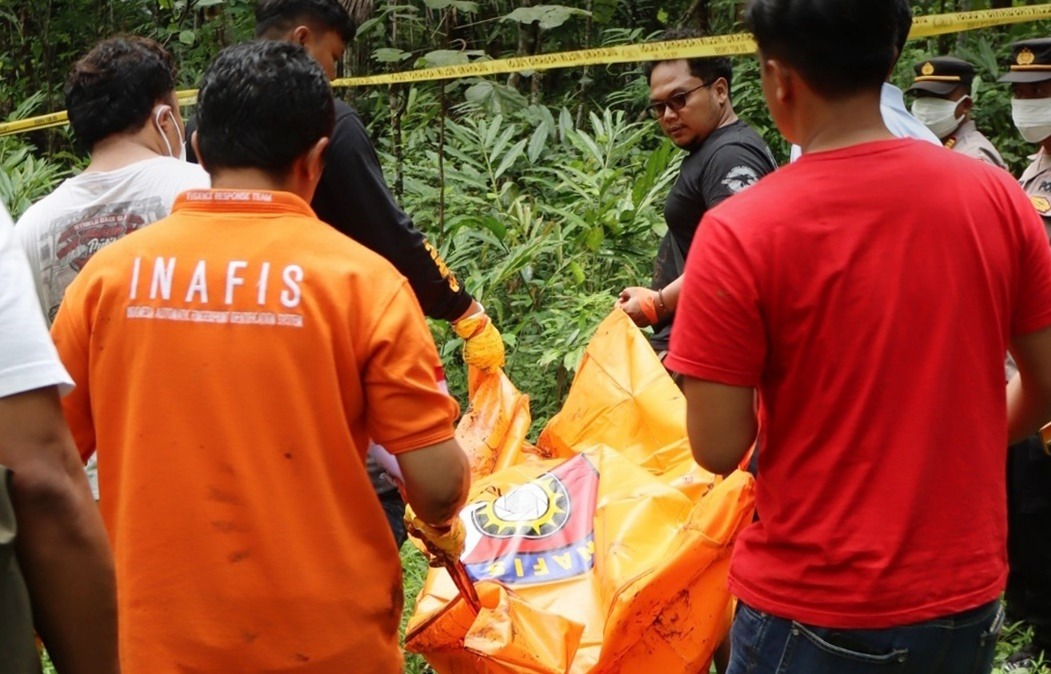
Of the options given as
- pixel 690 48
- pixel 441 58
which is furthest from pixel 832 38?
pixel 441 58

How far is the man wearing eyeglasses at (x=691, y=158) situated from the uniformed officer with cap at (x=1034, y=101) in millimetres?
907

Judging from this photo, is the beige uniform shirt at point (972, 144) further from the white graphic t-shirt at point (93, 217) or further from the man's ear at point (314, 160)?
the man's ear at point (314, 160)

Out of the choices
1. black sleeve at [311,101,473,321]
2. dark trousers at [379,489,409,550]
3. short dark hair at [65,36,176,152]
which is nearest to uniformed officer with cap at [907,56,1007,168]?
black sleeve at [311,101,473,321]

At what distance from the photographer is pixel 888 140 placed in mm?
1900

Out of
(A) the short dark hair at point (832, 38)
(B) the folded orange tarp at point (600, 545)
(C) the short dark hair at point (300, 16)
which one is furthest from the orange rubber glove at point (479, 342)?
(A) the short dark hair at point (832, 38)

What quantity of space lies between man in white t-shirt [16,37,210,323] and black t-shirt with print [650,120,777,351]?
1.55 metres

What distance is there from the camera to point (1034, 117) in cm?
419

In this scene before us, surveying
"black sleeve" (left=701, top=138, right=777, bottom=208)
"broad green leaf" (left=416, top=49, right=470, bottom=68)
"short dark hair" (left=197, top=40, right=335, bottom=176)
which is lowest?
"broad green leaf" (left=416, top=49, right=470, bottom=68)

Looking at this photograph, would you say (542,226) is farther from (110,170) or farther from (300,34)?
(110,170)

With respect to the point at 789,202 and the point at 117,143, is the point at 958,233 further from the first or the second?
the point at 117,143

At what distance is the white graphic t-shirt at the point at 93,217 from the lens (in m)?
2.95

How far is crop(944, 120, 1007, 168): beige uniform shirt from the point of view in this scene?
176 inches

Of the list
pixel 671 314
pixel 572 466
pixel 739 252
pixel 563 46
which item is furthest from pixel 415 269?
pixel 563 46

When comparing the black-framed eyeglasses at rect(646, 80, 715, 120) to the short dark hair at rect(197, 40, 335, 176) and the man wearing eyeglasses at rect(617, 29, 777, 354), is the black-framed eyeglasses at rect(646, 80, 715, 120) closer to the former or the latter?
the man wearing eyeglasses at rect(617, 29, 777, 354)
